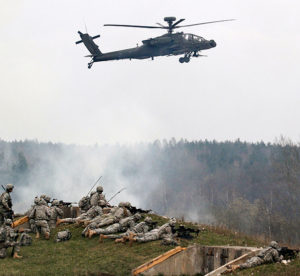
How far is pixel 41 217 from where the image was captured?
24.6 meters

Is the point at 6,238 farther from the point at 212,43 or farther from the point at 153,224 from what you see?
the point at 212,43

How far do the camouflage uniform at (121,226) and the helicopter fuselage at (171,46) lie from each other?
20.7m

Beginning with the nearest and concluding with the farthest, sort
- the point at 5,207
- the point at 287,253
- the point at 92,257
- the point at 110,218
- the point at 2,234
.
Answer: the point at 287,253 → the point at 2,234 → the point at 92,257 → the point at 5,207 → the point at 110,218

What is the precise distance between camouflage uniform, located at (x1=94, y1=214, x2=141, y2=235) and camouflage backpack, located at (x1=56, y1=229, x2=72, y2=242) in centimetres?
130

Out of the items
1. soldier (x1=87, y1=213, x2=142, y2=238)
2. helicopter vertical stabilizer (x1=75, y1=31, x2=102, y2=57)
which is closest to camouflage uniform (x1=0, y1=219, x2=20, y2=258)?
soldier (x1=87, y1=213, x2=142, y2=238)

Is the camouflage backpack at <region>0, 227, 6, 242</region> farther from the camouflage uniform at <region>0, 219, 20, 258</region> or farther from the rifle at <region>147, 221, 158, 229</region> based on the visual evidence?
the rifle at <region>147, 221, 158, 229</region>

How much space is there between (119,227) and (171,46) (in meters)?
21.8

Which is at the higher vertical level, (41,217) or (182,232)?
→ (41,217)

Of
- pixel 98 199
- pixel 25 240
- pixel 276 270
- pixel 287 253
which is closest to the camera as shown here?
pixel 276 270

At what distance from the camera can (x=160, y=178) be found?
141250mm

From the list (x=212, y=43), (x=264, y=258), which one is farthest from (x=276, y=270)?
(x=212, y=43)

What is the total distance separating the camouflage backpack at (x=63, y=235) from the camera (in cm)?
2377

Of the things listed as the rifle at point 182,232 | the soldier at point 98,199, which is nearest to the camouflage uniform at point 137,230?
the rifle at point 182,232

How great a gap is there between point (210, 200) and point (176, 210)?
26.7ft
